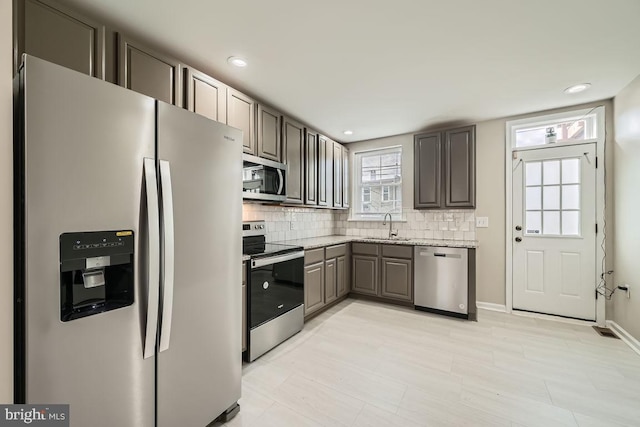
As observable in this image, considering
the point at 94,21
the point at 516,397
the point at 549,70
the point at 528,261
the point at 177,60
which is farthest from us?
the point at 528,261

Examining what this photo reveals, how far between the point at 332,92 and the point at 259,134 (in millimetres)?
870

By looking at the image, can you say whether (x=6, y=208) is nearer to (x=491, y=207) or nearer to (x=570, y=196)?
(x=491, y=207)

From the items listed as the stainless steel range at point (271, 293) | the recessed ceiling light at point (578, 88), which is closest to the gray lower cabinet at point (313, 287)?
the stainless steel range at point (271, 293)

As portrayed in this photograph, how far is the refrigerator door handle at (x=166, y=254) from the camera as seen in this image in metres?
1.24

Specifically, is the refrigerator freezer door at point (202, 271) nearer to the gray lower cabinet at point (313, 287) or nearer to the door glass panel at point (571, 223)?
the gray lower cabinet at point (313, 287)

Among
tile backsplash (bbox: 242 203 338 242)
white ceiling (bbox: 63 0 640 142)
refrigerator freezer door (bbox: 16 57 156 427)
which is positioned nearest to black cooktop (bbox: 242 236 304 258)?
tile backsplash (bbox: 242 203 338 242)

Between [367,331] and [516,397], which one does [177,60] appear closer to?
[367,331]

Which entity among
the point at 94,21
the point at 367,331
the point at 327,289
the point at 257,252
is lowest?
the point at 367,331

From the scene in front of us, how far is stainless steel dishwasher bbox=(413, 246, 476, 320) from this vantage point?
10.6 ft

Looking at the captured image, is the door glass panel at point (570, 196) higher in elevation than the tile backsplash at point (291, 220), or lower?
higher

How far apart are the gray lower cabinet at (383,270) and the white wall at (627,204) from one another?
2048 millimetres

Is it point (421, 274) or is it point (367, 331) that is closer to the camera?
point (367, 331)

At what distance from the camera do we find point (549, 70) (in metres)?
2.33

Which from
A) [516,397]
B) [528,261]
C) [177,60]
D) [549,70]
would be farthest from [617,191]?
[177,60]
